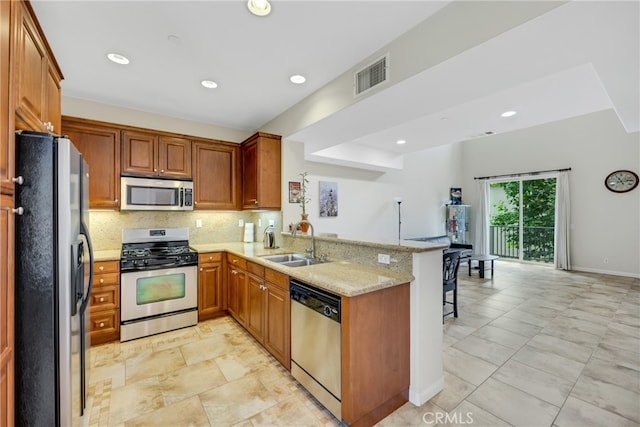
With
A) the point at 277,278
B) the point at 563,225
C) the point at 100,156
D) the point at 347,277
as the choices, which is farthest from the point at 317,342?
the point at 563,225

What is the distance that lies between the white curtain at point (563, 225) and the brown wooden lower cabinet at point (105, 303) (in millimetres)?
8820

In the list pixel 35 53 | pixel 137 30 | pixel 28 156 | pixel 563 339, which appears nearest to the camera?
pixel 28 156

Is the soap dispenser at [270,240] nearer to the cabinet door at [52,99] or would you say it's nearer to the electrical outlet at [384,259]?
the electrical outlet at [384,259]

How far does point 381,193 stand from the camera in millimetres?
6730

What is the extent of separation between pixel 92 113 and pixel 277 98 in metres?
2.23

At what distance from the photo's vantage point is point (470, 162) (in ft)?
28.1

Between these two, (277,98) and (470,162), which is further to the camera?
(470,162)

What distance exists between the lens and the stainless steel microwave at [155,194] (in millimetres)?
3201

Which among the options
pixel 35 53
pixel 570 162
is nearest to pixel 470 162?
pixel 570 162

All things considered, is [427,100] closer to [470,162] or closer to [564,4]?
[564,4]

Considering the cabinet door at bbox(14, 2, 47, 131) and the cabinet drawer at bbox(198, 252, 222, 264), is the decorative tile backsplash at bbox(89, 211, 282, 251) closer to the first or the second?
the cabinet drawer at bbox(198, 252, 222, 264)

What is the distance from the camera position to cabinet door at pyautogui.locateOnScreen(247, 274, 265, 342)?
2654mm

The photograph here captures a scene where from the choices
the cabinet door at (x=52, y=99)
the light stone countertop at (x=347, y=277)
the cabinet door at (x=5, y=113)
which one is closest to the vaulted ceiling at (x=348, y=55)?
the cabinet door at (x=52, y=99)

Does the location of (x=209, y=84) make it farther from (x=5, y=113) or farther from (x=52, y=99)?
(x=5, y=113)
